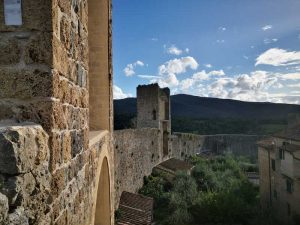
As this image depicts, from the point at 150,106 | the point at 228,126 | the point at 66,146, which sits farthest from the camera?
the point at 228,126

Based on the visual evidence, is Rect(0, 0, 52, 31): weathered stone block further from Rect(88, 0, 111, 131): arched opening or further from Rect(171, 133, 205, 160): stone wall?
Rect(171, 133, 205, 160): stone wall

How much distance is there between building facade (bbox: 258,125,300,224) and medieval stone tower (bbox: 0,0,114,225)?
16.7 m

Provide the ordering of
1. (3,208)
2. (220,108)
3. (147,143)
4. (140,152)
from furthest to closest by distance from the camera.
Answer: (220,108) → (147,143) → (140,152) → (3,208)

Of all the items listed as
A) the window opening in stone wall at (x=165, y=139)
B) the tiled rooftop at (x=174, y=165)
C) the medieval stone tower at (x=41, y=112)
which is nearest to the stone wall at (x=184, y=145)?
the window opening in stone wall at (x=165, y=139)

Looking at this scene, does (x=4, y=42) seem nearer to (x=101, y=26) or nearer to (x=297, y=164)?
(x=101, y=26)

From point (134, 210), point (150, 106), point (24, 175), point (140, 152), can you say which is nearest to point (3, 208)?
point (24, 175)

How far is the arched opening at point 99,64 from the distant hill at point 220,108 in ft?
220

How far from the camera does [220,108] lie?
85500 millimetres

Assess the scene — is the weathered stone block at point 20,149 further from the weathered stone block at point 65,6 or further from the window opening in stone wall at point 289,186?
the window opening in stone wall at point 289,186

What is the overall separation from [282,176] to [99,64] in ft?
53.6

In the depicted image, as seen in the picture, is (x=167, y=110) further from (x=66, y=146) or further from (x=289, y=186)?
(x=66, y=146)

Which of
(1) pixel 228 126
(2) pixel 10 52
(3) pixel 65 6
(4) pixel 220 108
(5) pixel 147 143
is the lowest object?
(1) pixel 228 126

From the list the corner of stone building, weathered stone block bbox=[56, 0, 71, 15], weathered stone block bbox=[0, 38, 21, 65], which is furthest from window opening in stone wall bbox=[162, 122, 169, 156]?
the corner of stone building

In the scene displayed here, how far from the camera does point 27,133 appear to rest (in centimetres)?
171
